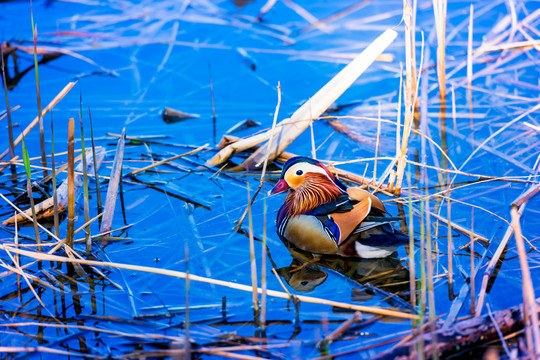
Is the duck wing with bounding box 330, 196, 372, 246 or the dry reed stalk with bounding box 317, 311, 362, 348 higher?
the duck wing with bounding box 330, 196, 372, 246

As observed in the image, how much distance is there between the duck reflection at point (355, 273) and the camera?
11.3 ft

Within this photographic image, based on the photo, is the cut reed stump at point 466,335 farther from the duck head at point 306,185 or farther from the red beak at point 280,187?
the red beak at point 280,187

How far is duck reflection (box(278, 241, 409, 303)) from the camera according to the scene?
3.46 m

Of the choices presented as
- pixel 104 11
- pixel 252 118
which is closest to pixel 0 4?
pixel 104 11

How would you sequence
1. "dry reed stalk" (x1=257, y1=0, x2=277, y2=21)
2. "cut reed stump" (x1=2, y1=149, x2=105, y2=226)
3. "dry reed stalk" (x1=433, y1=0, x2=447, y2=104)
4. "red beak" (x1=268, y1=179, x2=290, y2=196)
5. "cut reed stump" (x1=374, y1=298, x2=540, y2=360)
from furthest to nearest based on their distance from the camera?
"dry reed stalk" (x1=257, y1=0, x2=277, y2=21)
"dry reed stalk" (x1=433, y1=0, x2=447, y2=104)
"red beak" (x1=268, y1=179, x2=290, y2=196)
"cut reed stump" (x1=2, y1=149, x2=105, y2=226)
"cut reed stump" (x1=374, y1=298, x2=540, y2=360)

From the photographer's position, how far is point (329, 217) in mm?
3969

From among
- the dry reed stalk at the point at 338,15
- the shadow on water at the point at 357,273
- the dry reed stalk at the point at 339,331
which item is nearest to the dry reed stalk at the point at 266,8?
the dry reed stalk at the point at 338,15

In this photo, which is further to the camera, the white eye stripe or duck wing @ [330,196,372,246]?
the white eye stripe

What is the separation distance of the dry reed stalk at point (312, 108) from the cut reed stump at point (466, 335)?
87.7 inches

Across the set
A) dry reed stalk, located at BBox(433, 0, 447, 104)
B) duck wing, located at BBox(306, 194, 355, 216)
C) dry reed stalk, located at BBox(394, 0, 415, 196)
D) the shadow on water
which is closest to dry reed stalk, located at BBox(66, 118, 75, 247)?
the shadow on water

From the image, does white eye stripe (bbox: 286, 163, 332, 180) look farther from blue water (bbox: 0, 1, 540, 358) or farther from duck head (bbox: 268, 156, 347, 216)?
blue water (bbox: 0, 1, 540, 358)

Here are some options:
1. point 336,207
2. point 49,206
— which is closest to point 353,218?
point 336,207

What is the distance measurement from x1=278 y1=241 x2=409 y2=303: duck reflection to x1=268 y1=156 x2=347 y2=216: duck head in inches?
15.8

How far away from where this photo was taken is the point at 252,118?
231 inches
